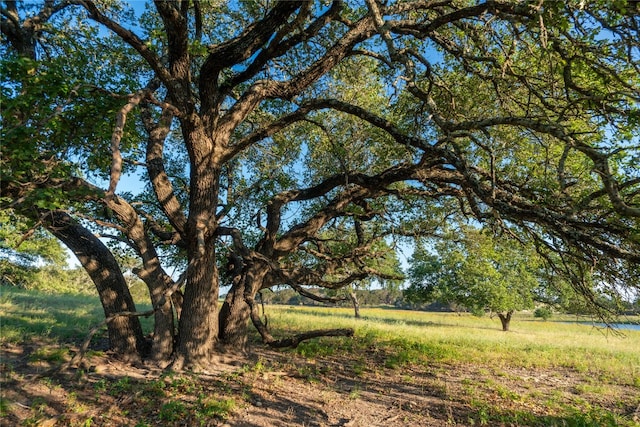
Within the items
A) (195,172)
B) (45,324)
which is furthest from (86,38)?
(45,324)

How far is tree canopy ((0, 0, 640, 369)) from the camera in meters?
5.32

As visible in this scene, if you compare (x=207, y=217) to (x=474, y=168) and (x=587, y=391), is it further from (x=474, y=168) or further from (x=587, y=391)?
(x=587, y=391)

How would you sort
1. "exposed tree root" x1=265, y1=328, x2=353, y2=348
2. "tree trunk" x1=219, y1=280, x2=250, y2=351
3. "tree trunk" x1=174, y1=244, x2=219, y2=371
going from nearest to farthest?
"tree trunk" x1=174, y1=244, x2=219, y2=371 → "exposed tree root" x1=265, y1=328, x2=353, y2=348 → "tree trunk" x1=219, y1=280, x2=250, y2=351

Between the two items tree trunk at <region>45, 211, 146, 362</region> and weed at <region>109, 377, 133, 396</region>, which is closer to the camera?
weed at <region>109, 377, 133, 396</region>

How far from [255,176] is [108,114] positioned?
6.96 metres

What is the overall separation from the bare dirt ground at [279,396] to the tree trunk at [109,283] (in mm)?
458

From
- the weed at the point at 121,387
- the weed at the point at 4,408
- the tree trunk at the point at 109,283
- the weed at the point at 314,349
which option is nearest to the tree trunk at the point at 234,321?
the weed at the point at 314,349

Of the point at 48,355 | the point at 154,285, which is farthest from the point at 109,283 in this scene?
the point at 48,355

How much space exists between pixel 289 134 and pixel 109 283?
24.9ft

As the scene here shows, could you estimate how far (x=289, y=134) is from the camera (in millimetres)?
12625

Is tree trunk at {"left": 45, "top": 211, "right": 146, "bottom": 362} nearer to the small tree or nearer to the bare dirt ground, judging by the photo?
the bare dirt ground

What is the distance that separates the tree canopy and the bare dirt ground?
1.36 meters

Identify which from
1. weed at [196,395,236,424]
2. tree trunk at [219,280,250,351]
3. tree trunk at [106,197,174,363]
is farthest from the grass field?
tree trunk at [106,197,174,363]

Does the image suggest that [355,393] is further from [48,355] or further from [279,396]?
[48,355]
